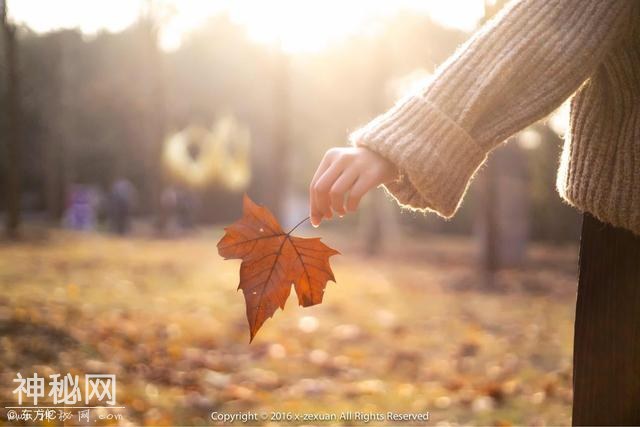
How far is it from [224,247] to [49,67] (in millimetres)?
20625

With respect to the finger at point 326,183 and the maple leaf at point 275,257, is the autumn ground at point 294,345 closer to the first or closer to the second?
the maple leaf at point 275,257

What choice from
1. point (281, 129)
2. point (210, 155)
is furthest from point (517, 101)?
point (210, 155)

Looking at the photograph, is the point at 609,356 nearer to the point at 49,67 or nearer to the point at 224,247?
the point at 224,247

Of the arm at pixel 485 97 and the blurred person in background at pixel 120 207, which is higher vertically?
the blurred person in background at pixel 120 207

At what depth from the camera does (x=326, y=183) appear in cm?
140

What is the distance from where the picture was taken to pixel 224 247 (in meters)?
1.60

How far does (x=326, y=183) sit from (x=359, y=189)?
2.8 inches

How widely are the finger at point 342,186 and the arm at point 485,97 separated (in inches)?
0.4

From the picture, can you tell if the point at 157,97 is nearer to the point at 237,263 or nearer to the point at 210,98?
the point at 237,263

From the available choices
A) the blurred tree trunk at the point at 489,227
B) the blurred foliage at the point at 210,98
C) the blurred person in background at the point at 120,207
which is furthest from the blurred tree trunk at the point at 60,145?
the blurred tree trunk at the point at 489,227

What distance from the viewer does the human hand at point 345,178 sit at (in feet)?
4.58

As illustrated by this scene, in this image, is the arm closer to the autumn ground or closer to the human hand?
the human hand

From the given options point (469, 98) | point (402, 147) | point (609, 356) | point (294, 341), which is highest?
point (294, 341)

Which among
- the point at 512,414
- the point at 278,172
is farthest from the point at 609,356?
the point at 278,172
